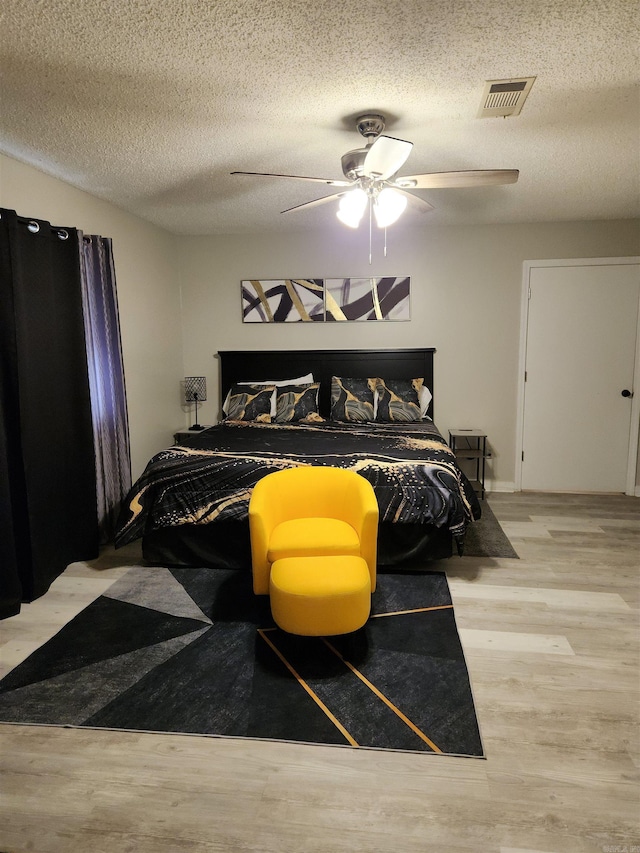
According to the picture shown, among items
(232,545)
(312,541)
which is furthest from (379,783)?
(232,545)

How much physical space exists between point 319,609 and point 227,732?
565 millimetres

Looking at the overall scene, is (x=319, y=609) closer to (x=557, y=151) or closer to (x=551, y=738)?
(x=551, y=738)

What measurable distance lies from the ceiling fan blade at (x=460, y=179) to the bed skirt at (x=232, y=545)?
189 cm

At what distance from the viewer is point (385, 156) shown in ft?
7.51

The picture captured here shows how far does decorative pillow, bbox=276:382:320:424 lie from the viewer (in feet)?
14.8

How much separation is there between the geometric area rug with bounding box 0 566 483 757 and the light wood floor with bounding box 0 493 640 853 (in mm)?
74

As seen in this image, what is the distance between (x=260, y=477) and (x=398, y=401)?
1805 millimetres

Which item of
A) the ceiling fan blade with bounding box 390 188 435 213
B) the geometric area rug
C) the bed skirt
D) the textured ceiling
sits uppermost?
the textured ceiling

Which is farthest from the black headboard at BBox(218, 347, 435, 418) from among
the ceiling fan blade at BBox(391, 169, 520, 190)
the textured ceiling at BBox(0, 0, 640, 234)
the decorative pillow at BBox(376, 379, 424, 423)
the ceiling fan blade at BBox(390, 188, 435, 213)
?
the ceiling fan blade at BBox(391, 169, 520, 190)

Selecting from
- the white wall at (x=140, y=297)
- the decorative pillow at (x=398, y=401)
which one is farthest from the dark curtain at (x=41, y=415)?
the decorative pillow at (x=398, y=401)

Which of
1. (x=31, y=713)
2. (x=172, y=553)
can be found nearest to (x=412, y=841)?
(x=31, y=713)

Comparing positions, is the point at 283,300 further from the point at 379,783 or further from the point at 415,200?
the point at 379,783

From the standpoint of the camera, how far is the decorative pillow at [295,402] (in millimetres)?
4516

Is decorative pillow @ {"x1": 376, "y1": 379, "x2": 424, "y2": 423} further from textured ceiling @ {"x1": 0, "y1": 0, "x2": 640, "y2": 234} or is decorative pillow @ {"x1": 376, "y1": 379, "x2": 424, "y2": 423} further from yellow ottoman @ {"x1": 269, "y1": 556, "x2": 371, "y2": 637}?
yellow ottoman @ {"x1": 269, "y1": 556, "x2": 371, "y2": 637}
